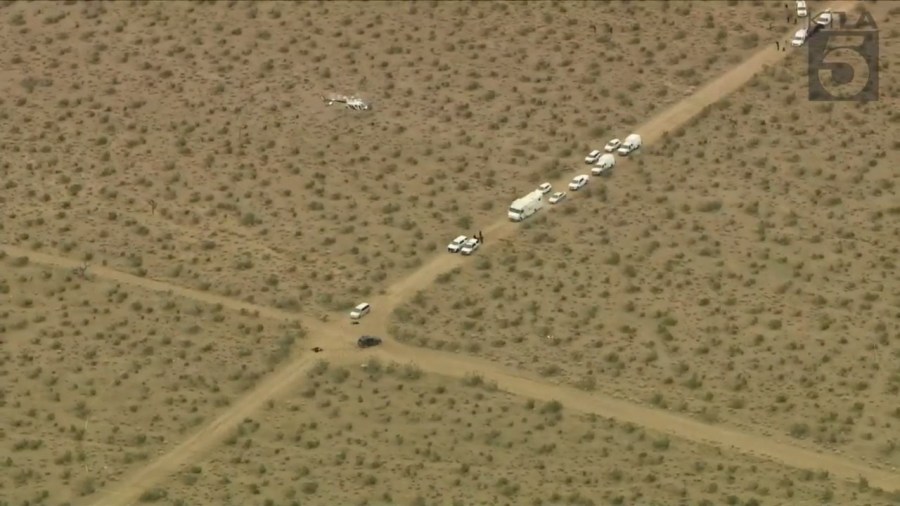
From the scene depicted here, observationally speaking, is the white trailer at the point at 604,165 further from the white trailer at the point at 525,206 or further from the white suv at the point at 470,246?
the white suv at the point at 470,246

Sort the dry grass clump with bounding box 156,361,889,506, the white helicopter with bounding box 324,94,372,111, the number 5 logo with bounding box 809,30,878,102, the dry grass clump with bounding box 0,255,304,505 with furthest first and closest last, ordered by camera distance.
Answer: the number 5 logo with bounding box 809,30,878,102 → the white helicopter with bounding box 324,94,372,111 → the dry grass clump with bounding box 0,255,304,505 → the dry grass clump with bounding box 156,361,889,506

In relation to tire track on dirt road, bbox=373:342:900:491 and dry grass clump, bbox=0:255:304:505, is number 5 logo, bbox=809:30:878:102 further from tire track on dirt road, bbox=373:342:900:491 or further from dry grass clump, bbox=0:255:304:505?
dry grass clump, bbox=0:255:304:505

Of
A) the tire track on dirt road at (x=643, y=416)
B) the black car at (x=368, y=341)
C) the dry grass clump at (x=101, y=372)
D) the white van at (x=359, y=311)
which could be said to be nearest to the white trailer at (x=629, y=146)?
the white van at (x=359, y=311)

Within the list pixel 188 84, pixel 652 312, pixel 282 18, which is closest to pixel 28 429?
pixel 652 312

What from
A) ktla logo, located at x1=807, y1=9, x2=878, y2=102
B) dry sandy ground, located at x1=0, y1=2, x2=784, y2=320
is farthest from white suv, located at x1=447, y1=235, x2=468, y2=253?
ktla logo, located at x1=807, y1=9, x2=878, y2=102

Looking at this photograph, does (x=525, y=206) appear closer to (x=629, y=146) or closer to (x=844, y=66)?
(x=629, y=146)

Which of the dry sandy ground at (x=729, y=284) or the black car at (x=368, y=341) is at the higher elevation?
the black car at (x=368, y=341)
